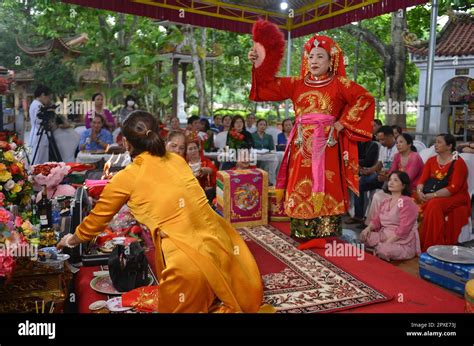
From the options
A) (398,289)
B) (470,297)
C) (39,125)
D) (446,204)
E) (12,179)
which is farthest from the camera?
(39,125)

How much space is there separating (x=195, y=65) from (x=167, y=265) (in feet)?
33.4

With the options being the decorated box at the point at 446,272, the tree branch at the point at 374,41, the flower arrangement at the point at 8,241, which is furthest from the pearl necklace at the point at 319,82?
the tree branch at the point at 374,41

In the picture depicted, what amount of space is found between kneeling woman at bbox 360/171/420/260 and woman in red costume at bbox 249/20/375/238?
0.45 meters

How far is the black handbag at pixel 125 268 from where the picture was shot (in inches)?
100

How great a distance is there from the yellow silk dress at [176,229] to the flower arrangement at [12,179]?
0.55m

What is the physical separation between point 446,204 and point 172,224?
3.16 m

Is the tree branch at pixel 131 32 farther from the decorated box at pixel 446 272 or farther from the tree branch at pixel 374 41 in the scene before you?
the decorated box at pixel 446 272

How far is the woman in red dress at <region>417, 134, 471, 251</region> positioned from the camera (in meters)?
4.34

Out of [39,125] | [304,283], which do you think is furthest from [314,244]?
[39,125]

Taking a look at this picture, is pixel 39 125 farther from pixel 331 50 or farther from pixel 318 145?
pixel 331 50

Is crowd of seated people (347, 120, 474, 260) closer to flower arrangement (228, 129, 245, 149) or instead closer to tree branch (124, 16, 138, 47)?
flower arrangement (228, 129, 245, 149)

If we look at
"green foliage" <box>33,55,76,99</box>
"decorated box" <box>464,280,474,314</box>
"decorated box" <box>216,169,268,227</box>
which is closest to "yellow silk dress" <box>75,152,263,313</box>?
"decorated box" <box>464,280,474,314</box>

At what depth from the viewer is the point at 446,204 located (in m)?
4.36

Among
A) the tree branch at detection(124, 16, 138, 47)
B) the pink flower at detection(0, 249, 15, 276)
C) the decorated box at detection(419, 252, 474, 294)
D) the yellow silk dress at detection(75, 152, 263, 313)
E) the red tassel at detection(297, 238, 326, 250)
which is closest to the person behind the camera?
the pink flower at detection(0, 249, 15, 276)
